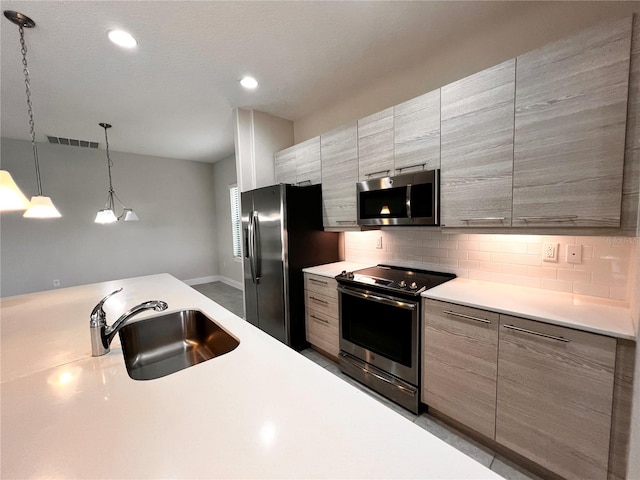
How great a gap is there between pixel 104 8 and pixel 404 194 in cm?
234

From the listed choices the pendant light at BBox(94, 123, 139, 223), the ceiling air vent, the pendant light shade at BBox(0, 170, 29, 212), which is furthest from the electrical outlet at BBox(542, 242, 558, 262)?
the ceiling air vent

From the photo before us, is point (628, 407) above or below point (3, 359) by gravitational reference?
below

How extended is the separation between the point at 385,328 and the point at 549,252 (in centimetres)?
121

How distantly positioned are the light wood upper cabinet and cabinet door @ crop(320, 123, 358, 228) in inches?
4.3

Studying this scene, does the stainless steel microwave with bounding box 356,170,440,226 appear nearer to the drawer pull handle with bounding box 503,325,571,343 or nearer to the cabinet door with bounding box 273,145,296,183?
the drawer pull handle with bounding box 503,325,571,343

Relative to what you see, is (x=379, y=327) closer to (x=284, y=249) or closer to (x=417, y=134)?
(x=284, y=249)

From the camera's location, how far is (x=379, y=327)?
81.2 inches

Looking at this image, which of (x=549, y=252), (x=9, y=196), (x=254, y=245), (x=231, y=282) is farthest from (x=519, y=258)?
(x=231, y=282)

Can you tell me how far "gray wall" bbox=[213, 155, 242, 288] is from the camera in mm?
5580

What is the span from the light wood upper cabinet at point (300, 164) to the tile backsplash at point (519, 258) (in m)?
0.94

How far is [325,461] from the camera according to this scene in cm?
56

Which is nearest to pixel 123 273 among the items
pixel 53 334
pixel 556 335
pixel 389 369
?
pixel 53 334

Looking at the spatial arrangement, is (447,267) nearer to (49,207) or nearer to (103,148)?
(49,207)

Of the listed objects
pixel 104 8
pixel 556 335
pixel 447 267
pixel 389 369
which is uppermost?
pixel 104 8
